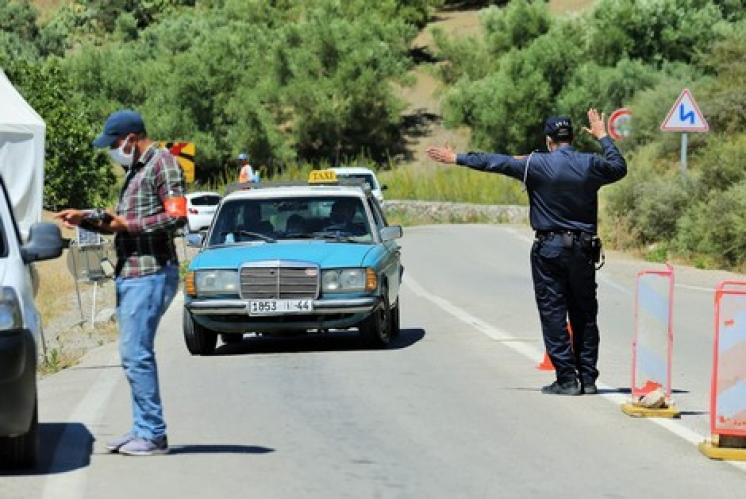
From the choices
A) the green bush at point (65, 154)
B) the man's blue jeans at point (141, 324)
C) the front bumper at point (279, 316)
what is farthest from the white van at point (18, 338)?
the green bush at point (65, 154)

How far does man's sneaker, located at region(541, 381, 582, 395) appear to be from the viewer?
12023mm

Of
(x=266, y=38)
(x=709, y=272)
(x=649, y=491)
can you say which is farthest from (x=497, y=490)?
(x=266, y=38)

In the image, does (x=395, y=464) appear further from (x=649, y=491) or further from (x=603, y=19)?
(x=603, y=19)

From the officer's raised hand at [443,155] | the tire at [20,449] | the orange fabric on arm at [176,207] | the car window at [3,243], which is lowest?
the tire at [20,449]

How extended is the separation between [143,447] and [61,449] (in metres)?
0.69

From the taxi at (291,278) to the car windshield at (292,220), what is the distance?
1 centimetres

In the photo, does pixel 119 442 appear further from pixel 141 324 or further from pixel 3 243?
pixel 3 243

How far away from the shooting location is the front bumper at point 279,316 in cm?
1509

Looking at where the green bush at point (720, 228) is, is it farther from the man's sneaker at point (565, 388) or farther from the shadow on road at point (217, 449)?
the shadow on road at point (217, 449)

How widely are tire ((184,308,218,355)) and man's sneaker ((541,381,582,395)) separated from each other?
4.45m

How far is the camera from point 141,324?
29.6ft

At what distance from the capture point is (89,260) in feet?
64.3

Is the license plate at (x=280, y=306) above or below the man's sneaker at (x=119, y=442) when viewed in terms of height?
below

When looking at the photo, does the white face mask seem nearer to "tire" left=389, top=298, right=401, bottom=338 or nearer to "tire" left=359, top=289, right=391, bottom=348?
"tire" left=359, top=289, right=391, bottom=348
